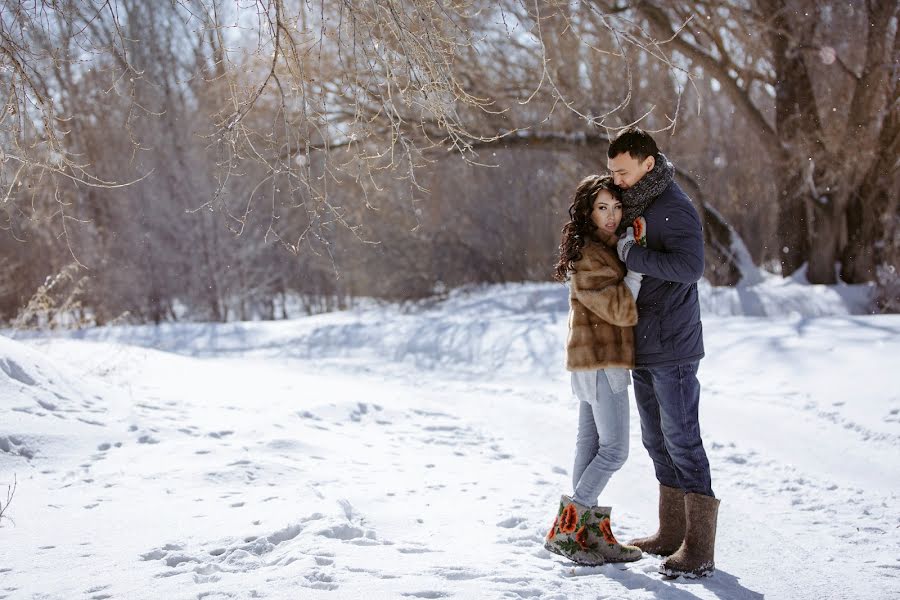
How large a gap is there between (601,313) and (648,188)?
56 cm

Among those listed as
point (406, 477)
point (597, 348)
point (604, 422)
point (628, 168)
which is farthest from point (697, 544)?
point (406, 477)

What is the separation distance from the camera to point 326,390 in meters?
7.80

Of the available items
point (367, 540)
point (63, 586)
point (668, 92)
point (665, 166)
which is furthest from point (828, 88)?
point (63, 586)

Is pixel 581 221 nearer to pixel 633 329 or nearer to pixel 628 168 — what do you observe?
pixel 628 168

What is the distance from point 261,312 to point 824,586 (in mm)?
25170

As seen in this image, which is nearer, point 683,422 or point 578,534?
point 683,422

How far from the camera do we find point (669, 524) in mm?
3379

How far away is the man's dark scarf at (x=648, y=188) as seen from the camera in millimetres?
3127

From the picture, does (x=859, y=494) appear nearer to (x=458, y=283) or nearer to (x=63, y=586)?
(x=63, y=586)

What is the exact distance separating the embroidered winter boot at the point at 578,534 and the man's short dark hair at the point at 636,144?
153cm

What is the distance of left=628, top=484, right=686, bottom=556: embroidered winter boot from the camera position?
11.0 ft

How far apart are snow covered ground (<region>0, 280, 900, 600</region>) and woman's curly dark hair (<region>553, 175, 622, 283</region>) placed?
132 centimetres

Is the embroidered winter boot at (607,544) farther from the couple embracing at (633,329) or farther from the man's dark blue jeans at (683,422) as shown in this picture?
the man's dark blue jeans at (683,422)

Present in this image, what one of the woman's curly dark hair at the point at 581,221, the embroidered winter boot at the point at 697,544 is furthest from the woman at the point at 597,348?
the embroidered winter boot at the point at 697,544
